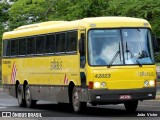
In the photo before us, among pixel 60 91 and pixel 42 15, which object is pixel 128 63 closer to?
pixel 60 91

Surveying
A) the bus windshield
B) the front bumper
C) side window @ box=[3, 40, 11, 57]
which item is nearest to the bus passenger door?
the bus windshield

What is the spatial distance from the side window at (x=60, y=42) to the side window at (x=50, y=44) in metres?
0.39

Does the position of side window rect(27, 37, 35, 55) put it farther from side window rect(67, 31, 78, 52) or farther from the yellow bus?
side window rect(67, 31, 78, 52)

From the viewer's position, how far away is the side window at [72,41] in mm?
20728

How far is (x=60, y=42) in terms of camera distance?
2203 centimetres

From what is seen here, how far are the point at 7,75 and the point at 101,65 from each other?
957 centimetres

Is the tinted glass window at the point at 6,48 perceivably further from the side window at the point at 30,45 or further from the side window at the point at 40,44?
the side window at the point at 40,44

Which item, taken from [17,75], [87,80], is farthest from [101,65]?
[17,75]

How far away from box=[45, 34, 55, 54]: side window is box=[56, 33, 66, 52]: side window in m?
0.39

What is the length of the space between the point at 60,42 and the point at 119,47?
3065 mm

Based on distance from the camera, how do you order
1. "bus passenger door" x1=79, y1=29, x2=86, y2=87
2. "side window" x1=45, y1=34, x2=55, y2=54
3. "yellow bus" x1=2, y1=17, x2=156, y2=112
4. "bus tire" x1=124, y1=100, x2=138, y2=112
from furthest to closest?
"side window" x1=45, y1=34, x2=55, y2=54 < "bus tire" x1=124, y1=100, x2=138, y2=112 < "bus passenger door" x1=79, y1=29, x2=86, y2=87 < "yellow bus" x1=2, y1=17, x2=156, y2=112

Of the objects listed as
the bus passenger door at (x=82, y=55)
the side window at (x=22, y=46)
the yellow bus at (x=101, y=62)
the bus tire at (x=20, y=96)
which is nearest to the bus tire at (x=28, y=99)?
the bus tire at (x=20, y=96)

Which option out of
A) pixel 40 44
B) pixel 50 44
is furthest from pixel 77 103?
pixel 40 44

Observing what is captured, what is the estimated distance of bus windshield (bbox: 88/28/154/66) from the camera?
19.5 metres
